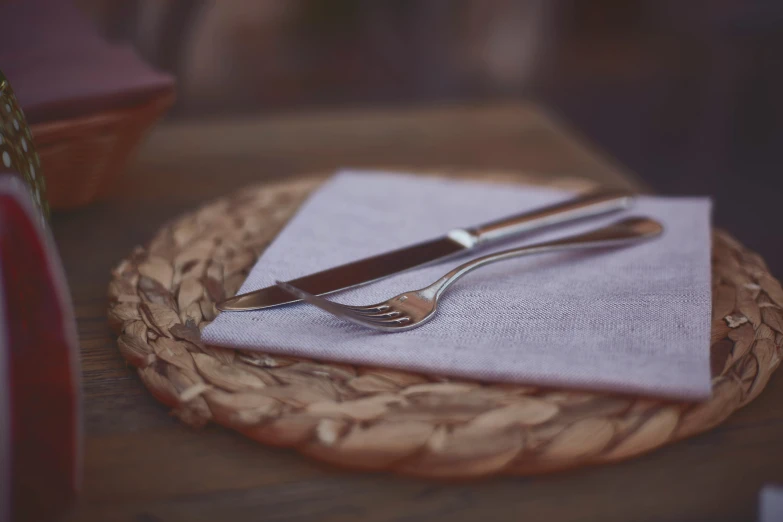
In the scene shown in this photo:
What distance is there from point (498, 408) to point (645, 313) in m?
0.13

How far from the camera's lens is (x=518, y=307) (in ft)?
1.33

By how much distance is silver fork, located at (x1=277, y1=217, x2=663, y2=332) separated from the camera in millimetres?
367

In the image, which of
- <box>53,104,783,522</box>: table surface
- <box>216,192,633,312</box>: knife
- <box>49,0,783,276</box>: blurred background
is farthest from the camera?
<box>49,0,783,276</box>: blurred background

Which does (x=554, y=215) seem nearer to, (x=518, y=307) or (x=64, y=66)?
(x=518, y=307)

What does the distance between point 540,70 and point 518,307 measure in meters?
3.00

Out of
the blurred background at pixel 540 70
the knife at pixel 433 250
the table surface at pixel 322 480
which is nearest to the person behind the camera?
the table surface at pixel 322 480

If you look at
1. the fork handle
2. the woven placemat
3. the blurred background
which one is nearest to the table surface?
the woven placemat

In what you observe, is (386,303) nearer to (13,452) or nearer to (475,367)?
(475,367)

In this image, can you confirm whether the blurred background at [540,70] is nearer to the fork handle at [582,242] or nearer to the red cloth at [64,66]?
the red cloth at [64,66]

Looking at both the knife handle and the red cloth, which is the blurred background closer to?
the red cloth

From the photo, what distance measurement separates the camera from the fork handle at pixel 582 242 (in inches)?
16.7

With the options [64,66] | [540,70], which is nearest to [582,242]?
[64,66]

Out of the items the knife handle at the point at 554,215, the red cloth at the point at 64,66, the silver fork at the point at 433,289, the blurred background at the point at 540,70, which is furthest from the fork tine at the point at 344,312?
the blurred background at the point at 540,70

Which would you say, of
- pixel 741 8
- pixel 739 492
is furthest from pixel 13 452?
pixel 741 8
